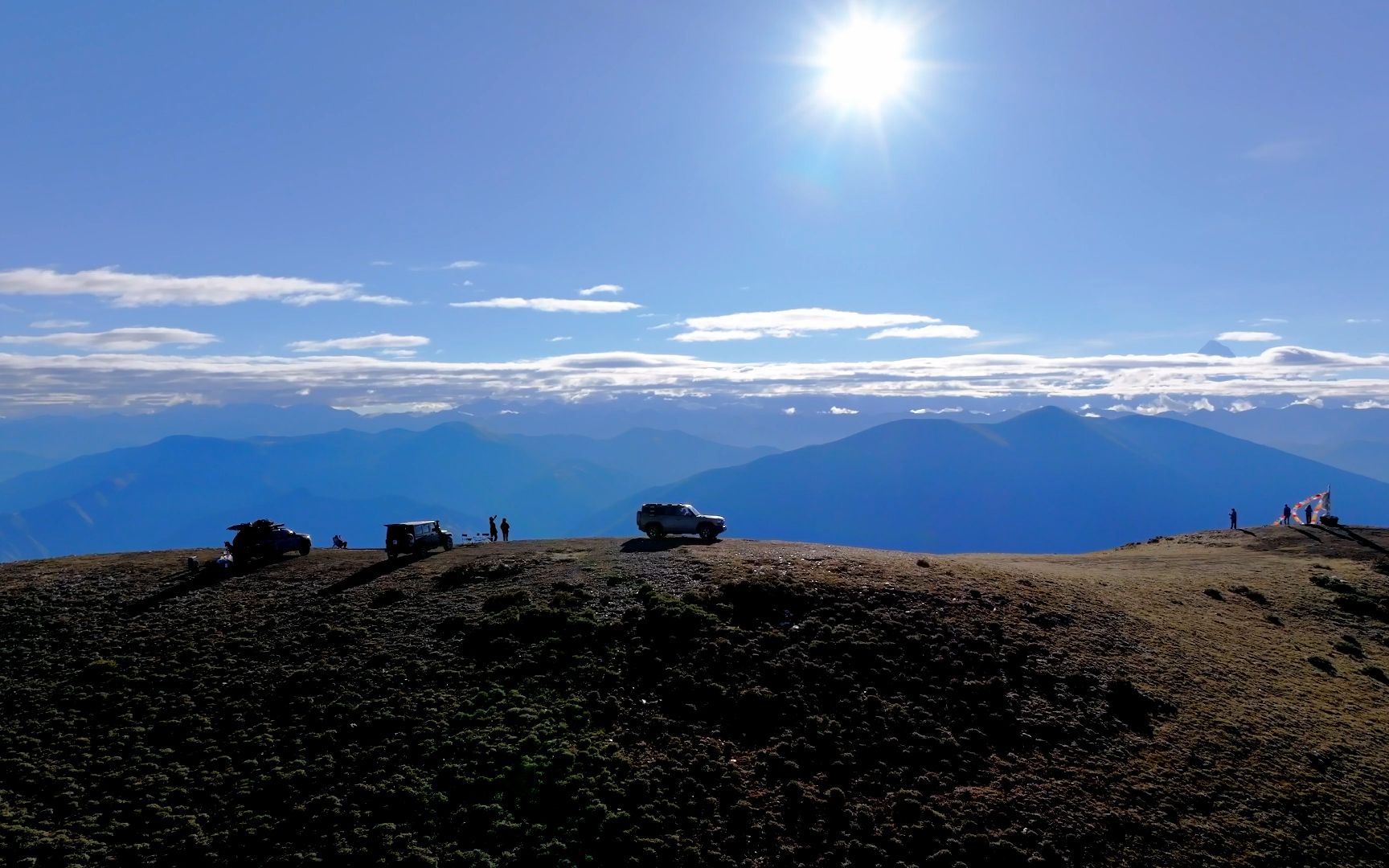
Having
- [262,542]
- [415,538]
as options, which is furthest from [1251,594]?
[262,542]

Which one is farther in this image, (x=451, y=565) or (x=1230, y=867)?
(x=451, y=565)

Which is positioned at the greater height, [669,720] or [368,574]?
[368,574]

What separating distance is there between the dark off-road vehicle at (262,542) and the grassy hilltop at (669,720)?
3.69 meters

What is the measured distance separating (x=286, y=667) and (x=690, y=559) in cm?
2281

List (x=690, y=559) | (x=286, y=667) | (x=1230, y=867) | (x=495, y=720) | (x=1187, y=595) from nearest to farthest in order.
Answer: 1. (x=1230, y=867)
2. (x=495, y=720)
3. (x=286, y=667)
4. (x=690, y=559)
5. (x=1187, y=595)

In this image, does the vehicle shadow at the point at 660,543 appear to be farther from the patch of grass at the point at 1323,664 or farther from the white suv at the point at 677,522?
the patch of grass at the point at 1323,664

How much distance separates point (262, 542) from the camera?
165 feet

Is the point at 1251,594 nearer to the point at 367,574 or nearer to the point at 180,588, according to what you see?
the point at 367,574

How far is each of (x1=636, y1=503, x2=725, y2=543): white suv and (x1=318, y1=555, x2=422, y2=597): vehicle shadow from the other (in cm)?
1698

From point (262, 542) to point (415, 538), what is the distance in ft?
33.5

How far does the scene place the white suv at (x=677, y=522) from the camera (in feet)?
184

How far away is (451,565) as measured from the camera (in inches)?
1853

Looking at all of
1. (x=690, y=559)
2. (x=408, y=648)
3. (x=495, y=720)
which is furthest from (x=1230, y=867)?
(x=408, y=648)

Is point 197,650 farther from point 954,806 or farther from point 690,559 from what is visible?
point 954,806
